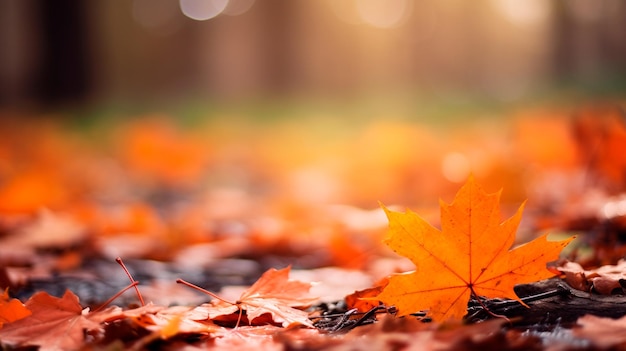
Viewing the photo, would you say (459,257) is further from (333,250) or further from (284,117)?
(284,117)

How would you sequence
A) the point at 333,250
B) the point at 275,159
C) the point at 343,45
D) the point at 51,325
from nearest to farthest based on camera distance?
the point at 51,325 → the point at 333,250 → the point at 275,159 → the point at 343,45

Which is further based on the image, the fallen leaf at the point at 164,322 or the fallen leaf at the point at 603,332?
the fallen leaf at the point at 164,322

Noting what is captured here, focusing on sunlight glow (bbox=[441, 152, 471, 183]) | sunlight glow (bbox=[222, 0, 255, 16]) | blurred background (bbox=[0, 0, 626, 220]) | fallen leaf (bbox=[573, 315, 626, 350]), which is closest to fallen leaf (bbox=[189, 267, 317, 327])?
fallen leaf (bbox=[573, 315, 626, 350])

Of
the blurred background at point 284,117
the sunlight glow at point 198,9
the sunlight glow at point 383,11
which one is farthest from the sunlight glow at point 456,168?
the sunlight glow at point 383,11

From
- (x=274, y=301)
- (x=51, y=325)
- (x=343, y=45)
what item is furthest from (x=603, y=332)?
(x=343, y=45)

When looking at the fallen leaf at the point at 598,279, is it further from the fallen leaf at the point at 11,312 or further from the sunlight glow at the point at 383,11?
the sunlight glow at the point at 383,11

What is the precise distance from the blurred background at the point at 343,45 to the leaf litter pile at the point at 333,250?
12.5 metres

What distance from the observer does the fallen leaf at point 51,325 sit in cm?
105

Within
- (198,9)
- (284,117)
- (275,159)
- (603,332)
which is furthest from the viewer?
(198,9)

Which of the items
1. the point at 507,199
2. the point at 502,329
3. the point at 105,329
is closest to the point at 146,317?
the point at 105,329

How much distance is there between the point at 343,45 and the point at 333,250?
1121 inches

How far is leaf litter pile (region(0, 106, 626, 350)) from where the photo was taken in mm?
1077

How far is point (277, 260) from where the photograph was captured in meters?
2.31

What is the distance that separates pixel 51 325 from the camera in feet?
3.59
